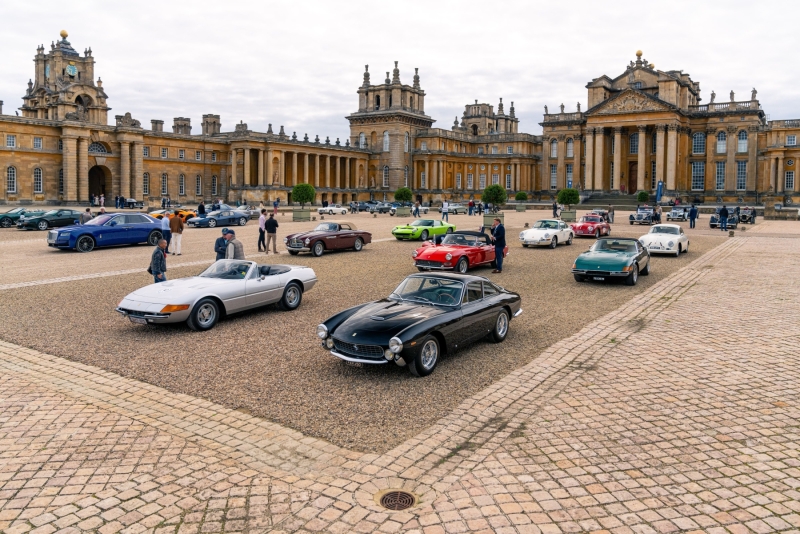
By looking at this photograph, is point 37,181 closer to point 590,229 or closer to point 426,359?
point 590,229

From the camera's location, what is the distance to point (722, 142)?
3226 inches

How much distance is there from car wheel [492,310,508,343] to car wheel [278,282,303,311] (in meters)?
4.88

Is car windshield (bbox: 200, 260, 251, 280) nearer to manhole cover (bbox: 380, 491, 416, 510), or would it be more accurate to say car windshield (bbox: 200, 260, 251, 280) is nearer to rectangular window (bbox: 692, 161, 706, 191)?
manhole cover (bbox: 380, 491, 416, 510)

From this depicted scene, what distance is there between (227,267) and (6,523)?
832cm

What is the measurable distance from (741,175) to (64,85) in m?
82.8

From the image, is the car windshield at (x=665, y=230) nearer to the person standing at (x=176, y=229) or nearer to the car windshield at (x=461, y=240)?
the car windshield at (x=461, y=240)

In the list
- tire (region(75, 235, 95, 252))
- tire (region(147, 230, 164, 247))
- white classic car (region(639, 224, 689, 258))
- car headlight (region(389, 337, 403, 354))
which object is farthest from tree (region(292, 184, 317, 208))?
car headlight (region(389, 337, 403, 354))

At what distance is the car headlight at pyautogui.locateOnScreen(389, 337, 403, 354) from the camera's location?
8727mm

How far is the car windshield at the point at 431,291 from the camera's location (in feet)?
34.3

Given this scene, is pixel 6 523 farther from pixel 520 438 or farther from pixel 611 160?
pixel 611 160

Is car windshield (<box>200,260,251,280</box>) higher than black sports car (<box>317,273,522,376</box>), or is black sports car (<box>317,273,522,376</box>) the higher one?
car windshield (<box>200,260,251,280</box>)

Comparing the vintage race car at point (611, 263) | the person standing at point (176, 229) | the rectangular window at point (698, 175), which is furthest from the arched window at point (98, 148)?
the rectangular window at point (698, 175)

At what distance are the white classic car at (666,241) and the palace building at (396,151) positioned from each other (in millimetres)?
54822

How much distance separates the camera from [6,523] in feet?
17.1
